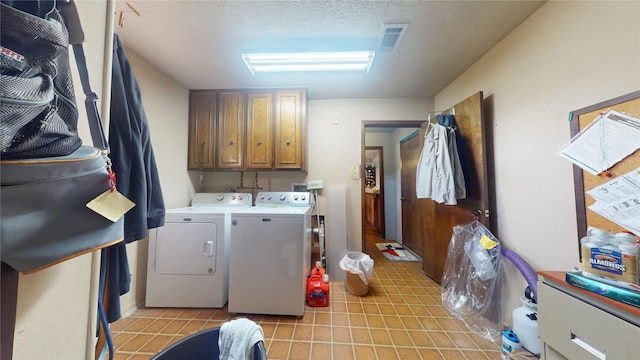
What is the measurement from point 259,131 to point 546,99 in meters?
2.52

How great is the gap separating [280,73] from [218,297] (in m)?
2.28

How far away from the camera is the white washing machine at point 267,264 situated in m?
1.75

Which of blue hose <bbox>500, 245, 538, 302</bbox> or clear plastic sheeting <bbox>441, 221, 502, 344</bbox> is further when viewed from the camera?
clear plastic sheeting <bbox>441, 221, 502, 344</bbox>

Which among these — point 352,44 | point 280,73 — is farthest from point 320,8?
point 280,73

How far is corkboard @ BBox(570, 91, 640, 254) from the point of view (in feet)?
3.23

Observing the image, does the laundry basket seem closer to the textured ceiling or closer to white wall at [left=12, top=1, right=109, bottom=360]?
white wall at [left=12, top=1, right=109, bottom=360]

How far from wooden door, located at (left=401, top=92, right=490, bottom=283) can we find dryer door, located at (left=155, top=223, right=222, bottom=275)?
2325 mm

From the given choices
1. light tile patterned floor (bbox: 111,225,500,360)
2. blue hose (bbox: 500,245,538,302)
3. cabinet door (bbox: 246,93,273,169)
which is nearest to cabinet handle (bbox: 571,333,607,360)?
blue hose (bbox: 500,245,538,302)

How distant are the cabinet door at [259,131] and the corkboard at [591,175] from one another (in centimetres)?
247

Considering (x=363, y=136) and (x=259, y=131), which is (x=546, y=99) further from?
(x=259, y=131)

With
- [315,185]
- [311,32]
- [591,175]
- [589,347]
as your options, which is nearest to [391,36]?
[311,32]

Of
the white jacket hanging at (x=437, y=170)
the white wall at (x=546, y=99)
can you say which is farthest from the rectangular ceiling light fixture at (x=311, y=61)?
the white wall at (x=546, y=99)

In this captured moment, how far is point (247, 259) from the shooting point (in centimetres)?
178

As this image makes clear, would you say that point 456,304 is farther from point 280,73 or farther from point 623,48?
point 280,73
